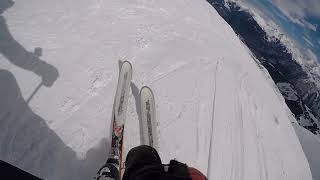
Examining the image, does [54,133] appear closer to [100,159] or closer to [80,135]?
[80,135]

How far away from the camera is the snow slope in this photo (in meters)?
5.35

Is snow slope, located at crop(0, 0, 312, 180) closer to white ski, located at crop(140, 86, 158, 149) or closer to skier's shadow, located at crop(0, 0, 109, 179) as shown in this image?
skier's shadow, located at crop(0, 0, 109, 179)

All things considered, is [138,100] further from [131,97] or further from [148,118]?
[148,118]

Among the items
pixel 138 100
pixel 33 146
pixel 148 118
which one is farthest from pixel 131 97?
pixel 33 146

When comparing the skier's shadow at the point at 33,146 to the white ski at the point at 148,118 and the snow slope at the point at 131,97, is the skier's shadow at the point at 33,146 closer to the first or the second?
the snow slope at the point at 131,97

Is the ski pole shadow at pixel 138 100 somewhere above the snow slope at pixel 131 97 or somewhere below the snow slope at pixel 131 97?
above

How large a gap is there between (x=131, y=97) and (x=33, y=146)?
236cm

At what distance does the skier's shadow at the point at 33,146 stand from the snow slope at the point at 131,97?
2 centimetres

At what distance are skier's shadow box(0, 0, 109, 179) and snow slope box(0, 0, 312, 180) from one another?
2 cm

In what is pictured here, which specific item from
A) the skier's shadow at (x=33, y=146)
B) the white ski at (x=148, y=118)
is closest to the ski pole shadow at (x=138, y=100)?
the white ski at (x=148, y=118)

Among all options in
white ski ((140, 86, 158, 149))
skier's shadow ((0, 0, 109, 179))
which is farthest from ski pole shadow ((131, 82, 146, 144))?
skier's shadow ((0, 0, 109, 179))

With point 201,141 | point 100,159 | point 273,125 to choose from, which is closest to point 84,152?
point 100,159

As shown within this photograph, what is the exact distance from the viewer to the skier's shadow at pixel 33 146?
4.82m

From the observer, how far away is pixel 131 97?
22.5 feet
